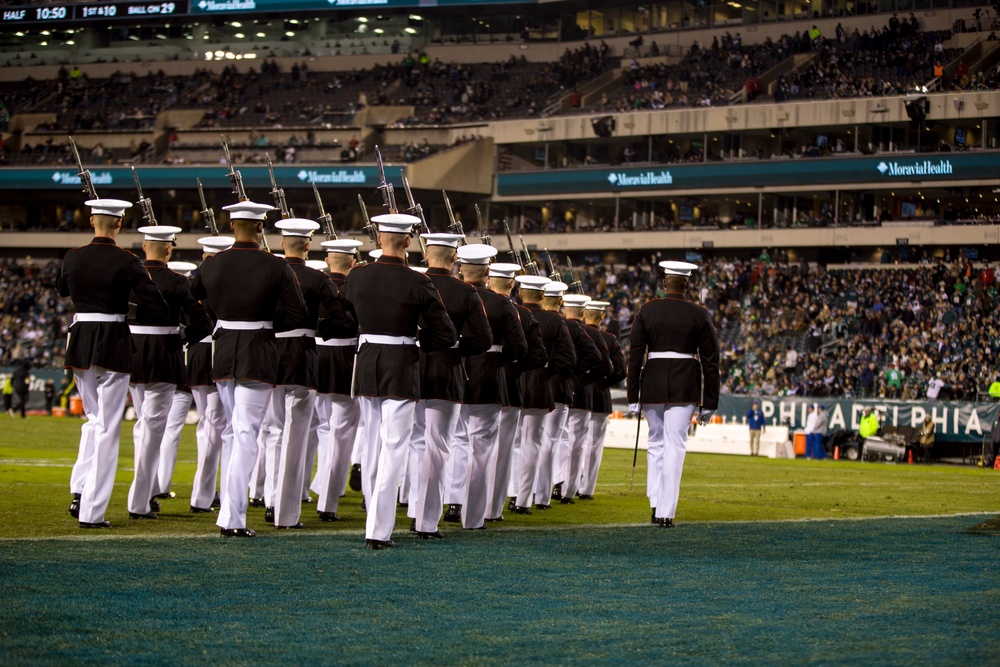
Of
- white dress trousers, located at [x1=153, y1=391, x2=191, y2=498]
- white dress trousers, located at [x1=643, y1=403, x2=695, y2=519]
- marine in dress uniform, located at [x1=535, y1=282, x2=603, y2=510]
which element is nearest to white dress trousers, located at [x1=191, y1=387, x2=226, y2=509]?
white dress trousers, located at [x1=153, y1=391, x2=191, y2=498]

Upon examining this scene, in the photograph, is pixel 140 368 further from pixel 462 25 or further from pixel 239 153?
pixel 462 25

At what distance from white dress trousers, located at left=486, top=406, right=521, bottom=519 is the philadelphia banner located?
82.5ft

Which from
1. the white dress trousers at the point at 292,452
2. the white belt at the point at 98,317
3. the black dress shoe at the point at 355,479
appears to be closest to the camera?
the white belt at the point at 98,317

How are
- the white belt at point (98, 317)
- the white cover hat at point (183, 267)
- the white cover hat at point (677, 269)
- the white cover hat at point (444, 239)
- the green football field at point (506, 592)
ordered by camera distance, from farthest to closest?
1. the white cover hat at point (183, 267)
2. the white cover hat at point (677, 269)
3. the white cover hat at point (444, 239)
4. the white belt at point (98, 317)
5. the green football field at point (506, 592)

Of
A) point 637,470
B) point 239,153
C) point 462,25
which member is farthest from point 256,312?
point 462,25

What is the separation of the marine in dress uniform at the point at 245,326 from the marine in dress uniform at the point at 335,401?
168 cm

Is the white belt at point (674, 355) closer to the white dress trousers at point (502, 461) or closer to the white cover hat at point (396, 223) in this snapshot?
the white dress trousers at point (502, 461)

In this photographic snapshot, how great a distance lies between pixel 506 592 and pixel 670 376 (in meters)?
5.20

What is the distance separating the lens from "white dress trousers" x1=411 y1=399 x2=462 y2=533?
10938mm

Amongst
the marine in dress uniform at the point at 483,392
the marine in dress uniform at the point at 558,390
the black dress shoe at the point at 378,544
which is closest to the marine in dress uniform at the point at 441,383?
the marine in dress uniform at the point at 483,392

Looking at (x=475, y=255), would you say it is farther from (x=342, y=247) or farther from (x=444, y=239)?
Result: (x=342, y=247)

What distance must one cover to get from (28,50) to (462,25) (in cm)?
2810

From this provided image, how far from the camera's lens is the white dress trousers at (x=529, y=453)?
14.3 meters

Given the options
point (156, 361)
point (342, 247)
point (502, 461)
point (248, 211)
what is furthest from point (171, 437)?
point (248, 211)
